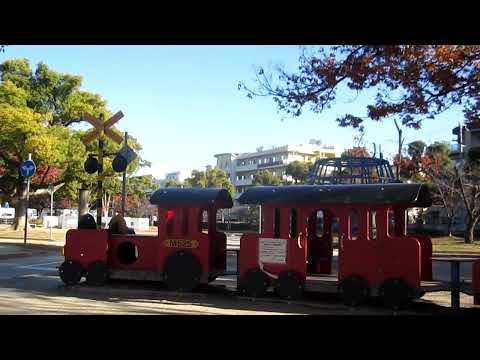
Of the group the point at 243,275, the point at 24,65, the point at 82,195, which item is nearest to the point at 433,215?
the point at 24,65

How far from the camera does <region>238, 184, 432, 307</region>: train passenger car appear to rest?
30.5 feet

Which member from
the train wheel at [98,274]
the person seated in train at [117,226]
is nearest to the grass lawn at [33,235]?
the person seated in train at [117,226]

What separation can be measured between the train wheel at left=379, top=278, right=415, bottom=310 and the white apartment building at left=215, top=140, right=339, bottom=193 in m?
71.4

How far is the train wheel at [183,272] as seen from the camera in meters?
10.7

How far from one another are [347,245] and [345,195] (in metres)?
0.92

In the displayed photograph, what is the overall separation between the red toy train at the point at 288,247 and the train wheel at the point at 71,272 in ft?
0.07

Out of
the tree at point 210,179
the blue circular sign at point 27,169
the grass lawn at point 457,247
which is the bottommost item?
the grass lawn at point 457,247

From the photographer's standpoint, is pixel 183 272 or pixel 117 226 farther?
pixel 117 226

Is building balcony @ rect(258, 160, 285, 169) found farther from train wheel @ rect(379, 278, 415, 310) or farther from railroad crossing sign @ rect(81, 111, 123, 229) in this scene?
train wheel @ rect(379, 278, 415, 310)

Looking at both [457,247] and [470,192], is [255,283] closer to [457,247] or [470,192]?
[457,247]

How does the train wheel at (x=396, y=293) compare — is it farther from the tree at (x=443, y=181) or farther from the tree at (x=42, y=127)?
the tree at (x=443, y=181)

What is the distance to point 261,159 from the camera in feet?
290

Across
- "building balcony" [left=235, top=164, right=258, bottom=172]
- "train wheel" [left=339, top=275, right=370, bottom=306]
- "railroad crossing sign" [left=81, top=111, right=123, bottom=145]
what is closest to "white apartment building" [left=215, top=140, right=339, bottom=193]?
"building balcony" [left=235, top=164, right=258, bottom=172]

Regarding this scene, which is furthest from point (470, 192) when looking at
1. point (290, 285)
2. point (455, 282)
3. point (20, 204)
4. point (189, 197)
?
point (189, 197)
